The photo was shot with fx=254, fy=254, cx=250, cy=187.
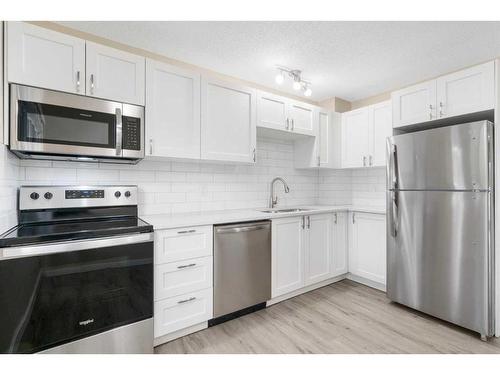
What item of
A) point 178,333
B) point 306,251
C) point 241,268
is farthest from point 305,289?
point 178,333

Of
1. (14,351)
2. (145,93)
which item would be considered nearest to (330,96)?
(145,93)

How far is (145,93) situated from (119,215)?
1.02m

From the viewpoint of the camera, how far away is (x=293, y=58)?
2.44 meters

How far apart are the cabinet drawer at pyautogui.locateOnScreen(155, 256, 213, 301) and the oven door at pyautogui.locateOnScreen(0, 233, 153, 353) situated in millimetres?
123

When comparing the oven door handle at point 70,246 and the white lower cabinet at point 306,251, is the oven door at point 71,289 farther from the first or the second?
the white lower cabinet at point 306,251

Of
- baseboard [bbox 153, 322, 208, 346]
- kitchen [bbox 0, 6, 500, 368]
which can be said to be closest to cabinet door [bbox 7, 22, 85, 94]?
kitchen [bbox 0, 6, 500, 368]

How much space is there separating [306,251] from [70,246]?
2147 mm

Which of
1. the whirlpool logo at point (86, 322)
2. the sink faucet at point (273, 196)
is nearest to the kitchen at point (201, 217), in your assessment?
→ the whirlpool logo at point (86, 322)

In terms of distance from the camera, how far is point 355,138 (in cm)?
326

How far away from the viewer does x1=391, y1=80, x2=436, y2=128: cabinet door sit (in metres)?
2.33

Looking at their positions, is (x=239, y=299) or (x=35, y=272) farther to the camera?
(x=239, y=299)

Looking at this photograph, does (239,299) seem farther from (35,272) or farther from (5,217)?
(5,217)

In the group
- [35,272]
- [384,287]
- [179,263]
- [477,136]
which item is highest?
[477,136]

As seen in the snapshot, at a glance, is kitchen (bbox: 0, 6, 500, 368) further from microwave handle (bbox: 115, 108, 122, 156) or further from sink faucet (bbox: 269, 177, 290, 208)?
sink faucet (bbox: 269, 177, 290, 208)
